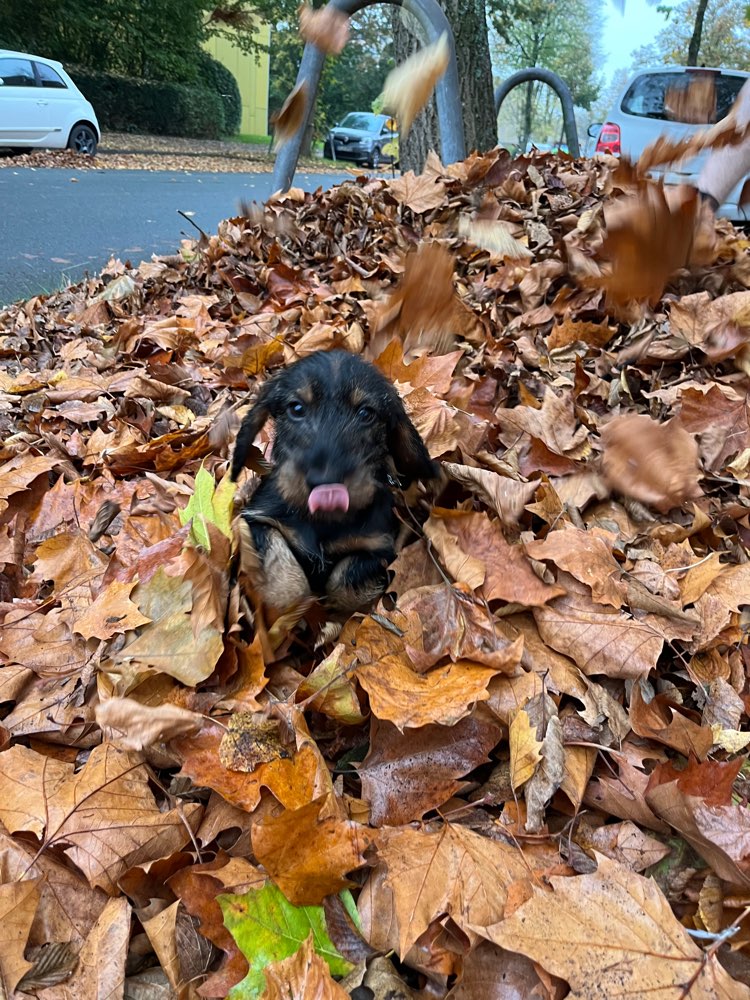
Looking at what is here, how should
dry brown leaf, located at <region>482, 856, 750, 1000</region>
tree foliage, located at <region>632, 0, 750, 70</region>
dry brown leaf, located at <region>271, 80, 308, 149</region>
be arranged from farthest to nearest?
1. tree foliage, located at <region>632, 0, 750, 70</region>
2. dry brown leaf, located at <region>271, 80, 308, 149</region>
3. dry brown leaf, located at <region>482, 856, 750, 1000</region>

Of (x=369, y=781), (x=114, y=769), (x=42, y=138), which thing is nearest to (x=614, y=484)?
(x=369, y=781)

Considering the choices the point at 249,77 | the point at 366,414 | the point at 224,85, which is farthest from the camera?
the point at 249,77

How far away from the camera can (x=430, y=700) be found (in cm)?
199

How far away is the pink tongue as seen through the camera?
2111 mm

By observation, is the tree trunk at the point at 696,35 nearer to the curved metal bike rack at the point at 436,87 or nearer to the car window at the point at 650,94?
the car window at the point at 650,94

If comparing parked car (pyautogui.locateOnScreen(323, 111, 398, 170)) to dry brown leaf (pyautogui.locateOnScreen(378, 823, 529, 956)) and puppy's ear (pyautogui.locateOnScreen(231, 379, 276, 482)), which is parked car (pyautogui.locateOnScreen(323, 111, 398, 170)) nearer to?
puppy's ear (pyautogui.locateOnScreen(231, 379, 276, 482))

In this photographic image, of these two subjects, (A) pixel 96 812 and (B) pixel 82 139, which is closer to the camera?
(A) pixel 96 812

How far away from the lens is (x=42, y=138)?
Answer: 768 inches

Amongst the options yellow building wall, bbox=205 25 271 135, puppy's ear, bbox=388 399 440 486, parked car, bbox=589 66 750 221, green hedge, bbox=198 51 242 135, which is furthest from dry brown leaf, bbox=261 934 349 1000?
green hedge, bbox=198 51 242 135

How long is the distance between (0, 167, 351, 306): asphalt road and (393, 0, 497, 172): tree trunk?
3.59 m

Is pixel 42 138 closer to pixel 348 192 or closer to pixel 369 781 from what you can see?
pixel 348 192

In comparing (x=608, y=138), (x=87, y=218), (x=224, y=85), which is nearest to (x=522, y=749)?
(x=608, y=138)

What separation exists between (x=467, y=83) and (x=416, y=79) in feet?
9.97

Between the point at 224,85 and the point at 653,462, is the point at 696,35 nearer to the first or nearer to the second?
the point at 653,462
